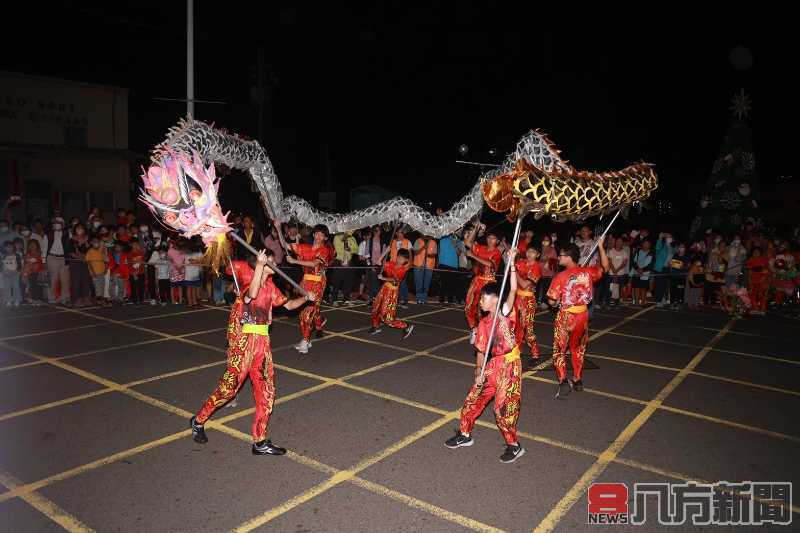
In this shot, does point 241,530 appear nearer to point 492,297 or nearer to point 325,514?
point 325,514

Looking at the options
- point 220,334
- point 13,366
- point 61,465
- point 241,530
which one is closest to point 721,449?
point 241,530

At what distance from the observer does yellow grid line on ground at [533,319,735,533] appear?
158 inches

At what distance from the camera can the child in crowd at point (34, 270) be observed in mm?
11547

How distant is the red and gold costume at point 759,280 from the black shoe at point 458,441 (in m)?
10.3

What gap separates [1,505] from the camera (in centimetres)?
404

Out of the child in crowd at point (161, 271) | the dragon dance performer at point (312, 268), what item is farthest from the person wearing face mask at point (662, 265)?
the child in crowd at point (161, 271)

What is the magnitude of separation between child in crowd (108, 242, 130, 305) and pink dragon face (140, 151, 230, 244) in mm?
8043

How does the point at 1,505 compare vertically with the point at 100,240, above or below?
below

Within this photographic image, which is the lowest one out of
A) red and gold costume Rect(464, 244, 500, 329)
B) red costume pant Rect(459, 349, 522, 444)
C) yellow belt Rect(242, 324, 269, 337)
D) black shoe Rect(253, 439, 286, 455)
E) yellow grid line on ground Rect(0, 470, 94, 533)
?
yellow grid line on ground Rect(0, 470, 94, 533)

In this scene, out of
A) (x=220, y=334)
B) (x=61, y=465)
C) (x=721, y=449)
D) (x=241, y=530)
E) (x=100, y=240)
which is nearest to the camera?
(x=241, y=530)

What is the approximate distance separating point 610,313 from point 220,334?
8.15 metres

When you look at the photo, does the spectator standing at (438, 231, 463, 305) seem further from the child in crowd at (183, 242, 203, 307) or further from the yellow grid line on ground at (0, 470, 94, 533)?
the yellow grid line on ground at (0, 470, 94, 533)

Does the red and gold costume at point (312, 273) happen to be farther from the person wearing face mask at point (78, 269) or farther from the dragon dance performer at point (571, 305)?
the person wearing face mask at point (78, 269)

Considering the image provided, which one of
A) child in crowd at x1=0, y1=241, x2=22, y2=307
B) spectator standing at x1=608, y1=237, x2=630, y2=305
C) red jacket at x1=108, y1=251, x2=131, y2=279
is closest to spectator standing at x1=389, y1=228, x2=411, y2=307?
spectator standing at x1=608, y1=237, x2=630, y2=305
